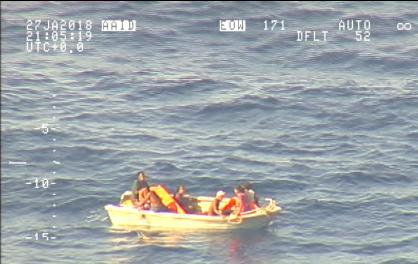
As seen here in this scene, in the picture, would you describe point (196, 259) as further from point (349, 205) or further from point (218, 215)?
point (349, 205)

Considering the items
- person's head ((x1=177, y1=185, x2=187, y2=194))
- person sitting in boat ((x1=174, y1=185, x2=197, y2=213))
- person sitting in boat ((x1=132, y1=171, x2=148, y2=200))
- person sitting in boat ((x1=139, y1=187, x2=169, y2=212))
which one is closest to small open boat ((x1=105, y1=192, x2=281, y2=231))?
person sitting in boat ((x1=139, y1=187, x2=169, y2=212))

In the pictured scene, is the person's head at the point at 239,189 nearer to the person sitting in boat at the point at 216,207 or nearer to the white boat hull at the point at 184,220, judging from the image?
the person sitting in boat at the point at 216,207

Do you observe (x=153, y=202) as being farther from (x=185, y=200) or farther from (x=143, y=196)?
(x=185, y=200)

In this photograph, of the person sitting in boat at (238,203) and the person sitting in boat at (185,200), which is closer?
the person sitting in boat at (238,203)

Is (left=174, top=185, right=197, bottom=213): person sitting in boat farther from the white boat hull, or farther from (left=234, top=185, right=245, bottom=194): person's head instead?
(left=234, top=185, right=245, bottom=194): person's head

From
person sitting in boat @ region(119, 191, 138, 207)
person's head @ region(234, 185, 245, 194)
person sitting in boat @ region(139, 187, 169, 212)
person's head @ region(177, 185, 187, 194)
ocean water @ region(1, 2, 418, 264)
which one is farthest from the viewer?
person sitting in boat @ region(119, 191, 138, 207)

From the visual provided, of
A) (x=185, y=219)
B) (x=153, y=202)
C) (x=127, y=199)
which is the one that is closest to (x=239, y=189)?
(x=185, y=219)

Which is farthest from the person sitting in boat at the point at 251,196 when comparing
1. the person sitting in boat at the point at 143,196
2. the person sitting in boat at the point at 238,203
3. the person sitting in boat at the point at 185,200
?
the person sitting in boat at the point at 143,196
